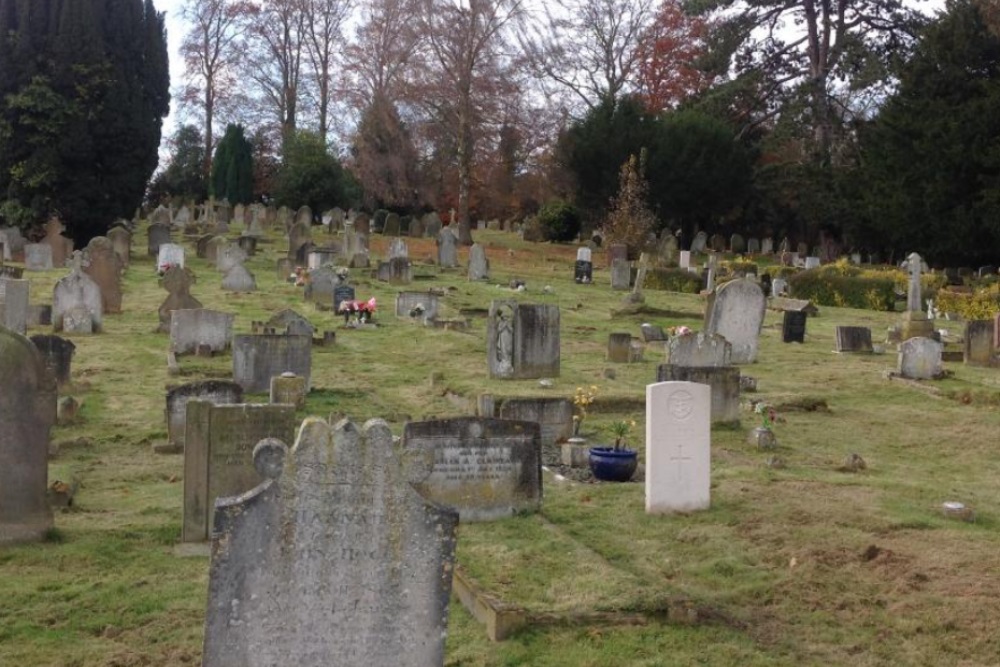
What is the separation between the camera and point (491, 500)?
401 inches

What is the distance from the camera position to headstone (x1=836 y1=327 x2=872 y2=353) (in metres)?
22.6

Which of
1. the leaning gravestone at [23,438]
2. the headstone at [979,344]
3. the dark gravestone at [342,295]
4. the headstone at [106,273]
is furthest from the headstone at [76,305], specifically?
the headstone at [979,344]

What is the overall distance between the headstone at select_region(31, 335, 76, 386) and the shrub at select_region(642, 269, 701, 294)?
861 inches

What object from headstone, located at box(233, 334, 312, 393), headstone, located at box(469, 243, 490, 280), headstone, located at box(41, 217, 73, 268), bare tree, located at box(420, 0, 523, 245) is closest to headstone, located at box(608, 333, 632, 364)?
headstone, located at box(233, 334, 312, 393)

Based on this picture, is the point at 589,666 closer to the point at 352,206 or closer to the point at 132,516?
the point at 132,516

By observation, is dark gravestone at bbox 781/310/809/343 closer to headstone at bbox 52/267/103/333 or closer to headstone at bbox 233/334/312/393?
headstone at bbox 233/334/312/393

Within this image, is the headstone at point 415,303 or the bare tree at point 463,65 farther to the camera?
the bare tree at point 463,65

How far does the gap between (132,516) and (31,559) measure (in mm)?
1241

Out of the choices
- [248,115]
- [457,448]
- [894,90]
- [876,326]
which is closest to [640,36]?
[894,90]

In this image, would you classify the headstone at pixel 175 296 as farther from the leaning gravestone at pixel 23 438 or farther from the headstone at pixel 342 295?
the leaning gravestone at pixel 23 438

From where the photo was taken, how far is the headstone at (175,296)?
21953mm

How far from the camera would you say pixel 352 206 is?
184 feet

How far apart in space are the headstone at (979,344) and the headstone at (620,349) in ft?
19.4

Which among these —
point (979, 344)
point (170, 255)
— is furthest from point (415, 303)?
point (979, 344)
